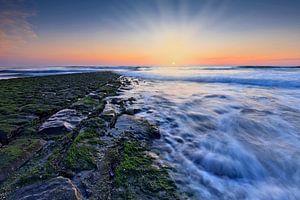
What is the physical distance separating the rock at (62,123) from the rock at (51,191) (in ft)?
5.26

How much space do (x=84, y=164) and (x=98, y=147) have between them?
0.57 metres

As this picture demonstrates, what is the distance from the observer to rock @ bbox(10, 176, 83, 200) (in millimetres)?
2068

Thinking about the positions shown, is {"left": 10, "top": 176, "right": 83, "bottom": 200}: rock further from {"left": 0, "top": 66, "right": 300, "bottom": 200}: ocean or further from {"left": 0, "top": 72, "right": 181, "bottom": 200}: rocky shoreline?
{"left": 0, "top": 66, "right": 300, "bottom": 200}: ocean

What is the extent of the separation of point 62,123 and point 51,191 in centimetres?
214

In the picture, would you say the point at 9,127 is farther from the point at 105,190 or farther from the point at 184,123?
the point at 184,123

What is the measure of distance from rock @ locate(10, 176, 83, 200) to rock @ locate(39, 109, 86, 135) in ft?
5.26

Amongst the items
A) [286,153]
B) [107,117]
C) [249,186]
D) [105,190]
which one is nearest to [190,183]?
[249,186]

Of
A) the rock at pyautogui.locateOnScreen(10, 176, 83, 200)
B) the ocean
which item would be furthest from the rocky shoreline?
the ocean

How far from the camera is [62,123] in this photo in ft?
13.5

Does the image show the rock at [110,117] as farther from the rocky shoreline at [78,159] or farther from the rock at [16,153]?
the rock at [16,153]

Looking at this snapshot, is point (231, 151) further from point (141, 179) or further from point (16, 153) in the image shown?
point (16, 153)

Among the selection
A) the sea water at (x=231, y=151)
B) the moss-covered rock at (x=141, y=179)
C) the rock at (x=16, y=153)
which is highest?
the rock at (x=16, y=153)

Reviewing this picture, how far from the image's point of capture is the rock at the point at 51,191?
207 cm

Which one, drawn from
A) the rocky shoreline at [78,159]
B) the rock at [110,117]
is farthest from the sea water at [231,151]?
the rock at [110,117]
